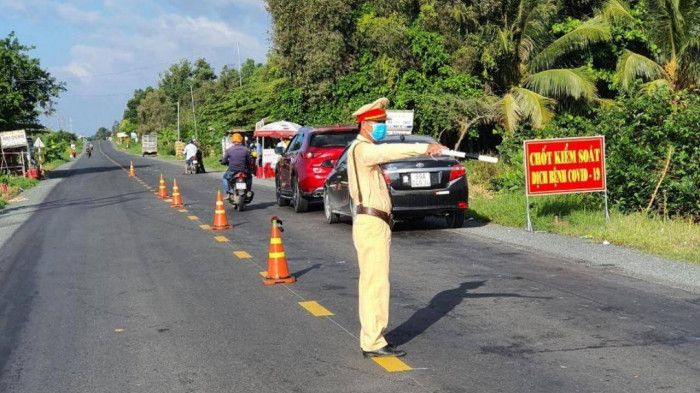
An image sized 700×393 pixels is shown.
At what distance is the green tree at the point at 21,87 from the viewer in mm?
46438

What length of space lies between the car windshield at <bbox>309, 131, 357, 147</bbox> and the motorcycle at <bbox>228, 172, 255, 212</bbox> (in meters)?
2.17

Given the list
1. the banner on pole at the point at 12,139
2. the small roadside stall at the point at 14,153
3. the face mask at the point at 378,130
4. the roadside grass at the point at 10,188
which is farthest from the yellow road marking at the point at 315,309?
the banner on pole at the point at 12,139

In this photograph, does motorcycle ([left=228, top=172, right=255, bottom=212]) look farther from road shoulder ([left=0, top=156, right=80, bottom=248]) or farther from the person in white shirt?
the person in white shirt

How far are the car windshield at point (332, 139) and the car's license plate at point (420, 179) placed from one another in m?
4.82

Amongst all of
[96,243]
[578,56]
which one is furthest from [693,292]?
[578,56]

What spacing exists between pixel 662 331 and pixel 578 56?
85.1ft

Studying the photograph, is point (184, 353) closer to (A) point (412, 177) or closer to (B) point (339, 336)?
(B) point (339, 336)

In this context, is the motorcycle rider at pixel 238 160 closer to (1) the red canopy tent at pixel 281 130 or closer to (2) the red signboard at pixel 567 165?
(2) the red signboard at pixel 567 165

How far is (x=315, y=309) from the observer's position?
8.30 m

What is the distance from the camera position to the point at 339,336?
7.13m

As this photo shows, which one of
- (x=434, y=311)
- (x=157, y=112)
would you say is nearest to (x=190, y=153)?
(x=434, y=311)

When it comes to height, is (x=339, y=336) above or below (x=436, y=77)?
below

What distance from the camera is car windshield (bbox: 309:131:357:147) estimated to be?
734 inches

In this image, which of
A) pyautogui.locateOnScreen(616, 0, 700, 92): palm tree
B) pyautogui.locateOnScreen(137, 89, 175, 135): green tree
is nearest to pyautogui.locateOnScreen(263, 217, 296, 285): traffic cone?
pyautogui.locateOnScreen(616, 0, 700, 92): palm tree
